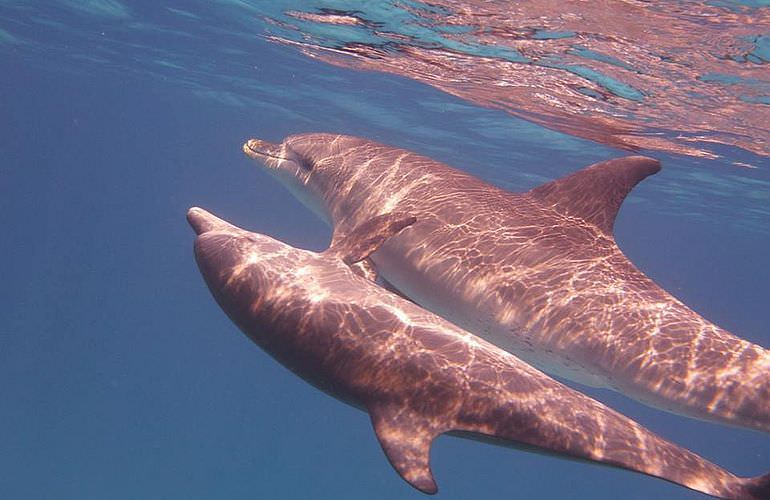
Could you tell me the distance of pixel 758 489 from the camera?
383 cm

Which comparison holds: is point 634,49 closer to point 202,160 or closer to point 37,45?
point 37,45

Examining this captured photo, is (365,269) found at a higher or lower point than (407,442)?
higher

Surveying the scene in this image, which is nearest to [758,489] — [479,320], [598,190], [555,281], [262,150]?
[555,281]

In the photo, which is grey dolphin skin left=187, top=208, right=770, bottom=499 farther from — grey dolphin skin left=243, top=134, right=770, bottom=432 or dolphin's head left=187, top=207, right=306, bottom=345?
grey dolphin skin left=243, top=134, right=770, bottom=432

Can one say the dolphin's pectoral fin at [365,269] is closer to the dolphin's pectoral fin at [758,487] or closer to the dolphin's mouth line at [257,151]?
the dolphin's mouth line at [257,151]

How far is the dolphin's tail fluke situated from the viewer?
12.5 ft

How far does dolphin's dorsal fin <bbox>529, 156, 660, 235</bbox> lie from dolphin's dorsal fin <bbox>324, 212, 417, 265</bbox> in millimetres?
1747

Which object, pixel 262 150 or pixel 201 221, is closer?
pixel 201 221

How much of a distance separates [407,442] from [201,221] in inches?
139

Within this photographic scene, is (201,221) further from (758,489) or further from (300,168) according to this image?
(758,489)

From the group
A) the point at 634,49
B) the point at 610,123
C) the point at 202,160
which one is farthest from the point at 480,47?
the point at 202,160

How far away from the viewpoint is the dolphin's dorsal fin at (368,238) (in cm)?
585

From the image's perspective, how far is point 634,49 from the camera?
516 inches

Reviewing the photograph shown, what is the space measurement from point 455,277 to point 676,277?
109331mm
